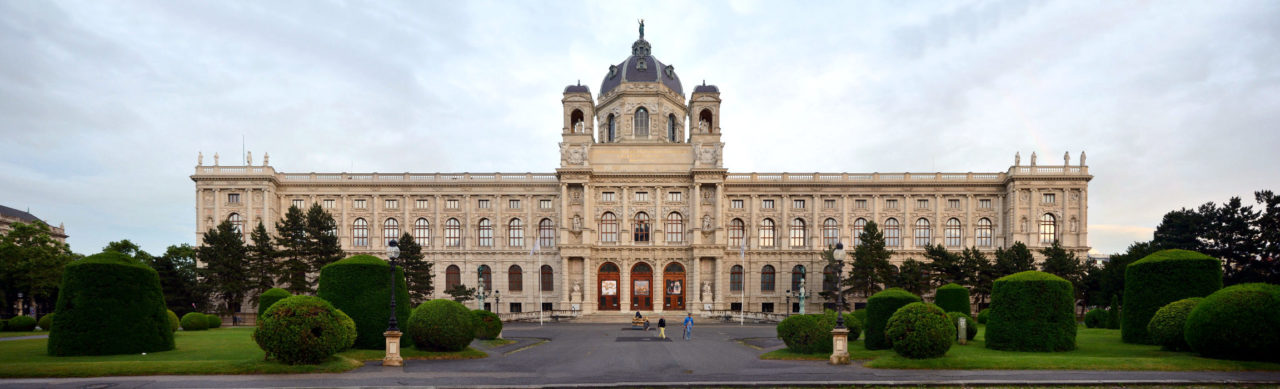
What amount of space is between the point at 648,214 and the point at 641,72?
54.6 ft

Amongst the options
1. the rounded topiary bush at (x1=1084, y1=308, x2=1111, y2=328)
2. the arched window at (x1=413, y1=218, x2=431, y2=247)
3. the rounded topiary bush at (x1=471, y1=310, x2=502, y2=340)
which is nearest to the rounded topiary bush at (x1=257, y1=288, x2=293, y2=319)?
the rounded topiary bush at (x1=471, y1=310, x2=502, y2=340)

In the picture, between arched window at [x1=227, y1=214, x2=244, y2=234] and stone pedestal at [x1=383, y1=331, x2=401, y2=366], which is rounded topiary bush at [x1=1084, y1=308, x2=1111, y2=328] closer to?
stone pedestal at [x1=383, y1=331, x2=401, y2=366]

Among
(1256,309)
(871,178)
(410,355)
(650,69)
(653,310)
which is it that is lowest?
(653,310)

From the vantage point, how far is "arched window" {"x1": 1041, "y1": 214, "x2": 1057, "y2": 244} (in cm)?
7031

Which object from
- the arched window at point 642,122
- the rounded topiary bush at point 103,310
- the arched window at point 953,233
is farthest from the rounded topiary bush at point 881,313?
the arched window at point 642,122

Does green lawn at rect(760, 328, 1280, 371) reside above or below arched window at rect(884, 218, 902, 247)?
below

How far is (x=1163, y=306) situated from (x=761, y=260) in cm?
4499

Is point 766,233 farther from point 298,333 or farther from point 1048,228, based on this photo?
point 298,333

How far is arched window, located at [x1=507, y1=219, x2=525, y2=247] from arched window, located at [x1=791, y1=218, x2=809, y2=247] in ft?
91.4

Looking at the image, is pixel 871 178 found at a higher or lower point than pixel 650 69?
lower

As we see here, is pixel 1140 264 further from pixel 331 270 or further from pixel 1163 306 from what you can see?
pixel 331 270

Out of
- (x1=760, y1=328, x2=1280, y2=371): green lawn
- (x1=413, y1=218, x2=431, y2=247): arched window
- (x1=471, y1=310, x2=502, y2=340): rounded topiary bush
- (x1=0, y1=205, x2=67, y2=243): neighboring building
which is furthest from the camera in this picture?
(x1=0, y1=205, x2=67, y2=243): neighboring building

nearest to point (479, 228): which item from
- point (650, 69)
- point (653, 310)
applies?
point (653, 310)

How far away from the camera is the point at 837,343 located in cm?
2444
